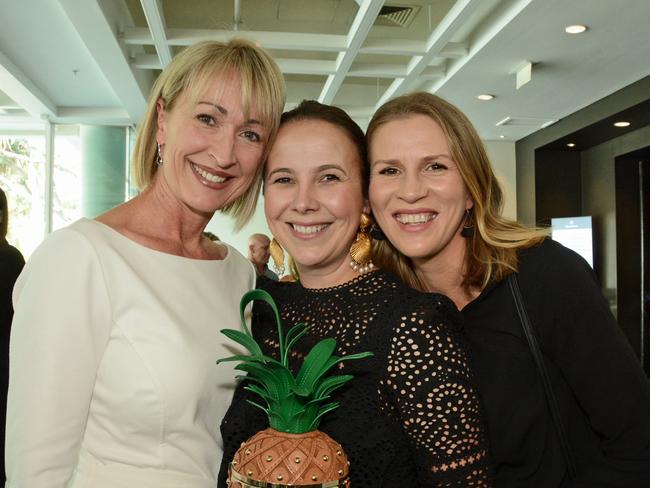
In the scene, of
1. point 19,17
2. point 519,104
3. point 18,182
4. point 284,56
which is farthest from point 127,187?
point 519,104

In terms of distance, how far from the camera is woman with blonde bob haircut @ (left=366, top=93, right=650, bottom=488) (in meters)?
1.53

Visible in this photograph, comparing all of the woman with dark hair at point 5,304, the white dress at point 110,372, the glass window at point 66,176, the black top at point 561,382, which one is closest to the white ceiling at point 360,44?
the glass window at point 66,176

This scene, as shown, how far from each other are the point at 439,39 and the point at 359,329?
5078 millimetres

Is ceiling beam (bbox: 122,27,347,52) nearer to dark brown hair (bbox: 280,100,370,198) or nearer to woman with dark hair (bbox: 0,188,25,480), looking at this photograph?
woman with dark hair (bbox: 0,188,25,480)

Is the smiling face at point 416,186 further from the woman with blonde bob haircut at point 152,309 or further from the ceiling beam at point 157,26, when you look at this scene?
the ceiling beam at point 157,26

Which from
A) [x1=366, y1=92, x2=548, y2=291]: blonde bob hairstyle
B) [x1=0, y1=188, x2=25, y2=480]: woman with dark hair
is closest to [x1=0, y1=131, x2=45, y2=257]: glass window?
[x1=0, y1=188, x2=25, y2=480]: woman with dark hair

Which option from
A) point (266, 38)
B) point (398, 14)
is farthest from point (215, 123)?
point (398, 14)

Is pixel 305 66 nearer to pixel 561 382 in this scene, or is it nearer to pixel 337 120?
pixel 337 120

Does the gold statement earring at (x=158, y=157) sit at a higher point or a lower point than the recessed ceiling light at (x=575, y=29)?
lower

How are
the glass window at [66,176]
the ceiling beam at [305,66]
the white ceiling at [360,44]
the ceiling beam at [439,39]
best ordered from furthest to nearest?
the glass window at [66,176], the ceiling beam at [305,66], the white ceiling at [360,44], the ceiling beam at [439,39]

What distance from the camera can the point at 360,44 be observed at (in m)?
6.20

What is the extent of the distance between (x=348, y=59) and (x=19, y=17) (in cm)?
319

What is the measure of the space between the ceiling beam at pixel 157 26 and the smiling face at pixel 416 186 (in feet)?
13.5

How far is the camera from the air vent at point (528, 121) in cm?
900
